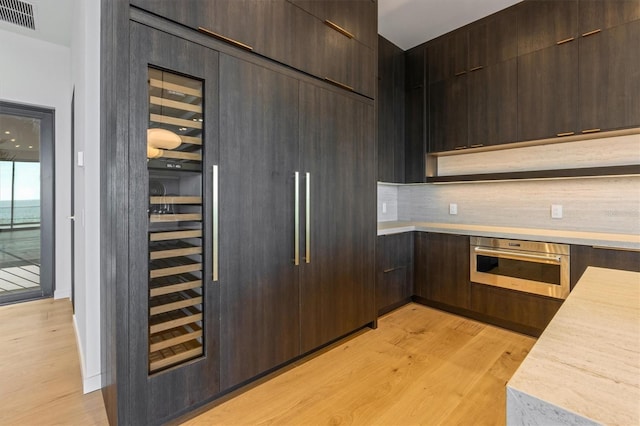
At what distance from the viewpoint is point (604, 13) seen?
2.48m

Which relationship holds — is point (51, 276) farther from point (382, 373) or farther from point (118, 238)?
point (382, 373)

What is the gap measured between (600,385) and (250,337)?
5.62ft

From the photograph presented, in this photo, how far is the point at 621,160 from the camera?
2.67 meters

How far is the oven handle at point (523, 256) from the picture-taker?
2.56m

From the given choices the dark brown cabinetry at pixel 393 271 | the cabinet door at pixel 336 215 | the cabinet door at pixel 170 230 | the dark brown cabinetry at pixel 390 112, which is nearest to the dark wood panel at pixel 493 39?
the dark brown cabinetry at pixel 390 112

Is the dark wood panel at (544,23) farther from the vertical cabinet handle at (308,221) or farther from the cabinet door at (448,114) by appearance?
the vertical cabinet handle at (308,221)

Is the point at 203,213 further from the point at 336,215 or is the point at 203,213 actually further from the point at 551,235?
the point at 551,235

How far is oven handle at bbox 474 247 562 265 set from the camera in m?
2.56

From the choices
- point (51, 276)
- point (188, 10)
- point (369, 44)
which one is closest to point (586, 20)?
point (369, 44)

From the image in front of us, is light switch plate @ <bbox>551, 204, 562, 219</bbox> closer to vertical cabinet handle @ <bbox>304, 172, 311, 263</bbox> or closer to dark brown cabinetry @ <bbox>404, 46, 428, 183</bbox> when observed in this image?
dark brown cabinetry @ <bbox>404, 46, 428, 183</bbox>

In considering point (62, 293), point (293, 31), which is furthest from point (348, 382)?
point (62, 293)

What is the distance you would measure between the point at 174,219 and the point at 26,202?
3230mm

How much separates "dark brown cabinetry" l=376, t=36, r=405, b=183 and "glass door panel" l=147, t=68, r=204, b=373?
88.1 inches

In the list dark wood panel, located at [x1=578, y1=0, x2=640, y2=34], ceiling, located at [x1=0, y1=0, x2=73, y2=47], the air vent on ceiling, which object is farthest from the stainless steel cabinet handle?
dark wood panel, located at [x1=578, y1=0, x2=640, y2=34]
